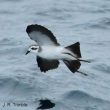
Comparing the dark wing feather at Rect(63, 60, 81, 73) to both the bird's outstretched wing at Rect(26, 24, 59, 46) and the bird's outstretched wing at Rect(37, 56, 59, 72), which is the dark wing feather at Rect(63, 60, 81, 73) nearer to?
the bird's outstretched wing at Rect(37, 56, 59, 72)

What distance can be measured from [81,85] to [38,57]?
4.69 ft

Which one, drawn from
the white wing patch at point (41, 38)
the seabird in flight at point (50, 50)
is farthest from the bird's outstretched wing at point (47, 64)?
the white wing patch at point (41, 38)

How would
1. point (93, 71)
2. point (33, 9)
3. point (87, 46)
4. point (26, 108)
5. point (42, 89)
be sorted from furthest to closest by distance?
1. point (33, 9)
2. point (87, 46)
3. point (93, 71)
4. point (42, 89)
5. point (26, 108)

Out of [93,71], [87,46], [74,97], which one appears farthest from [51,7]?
[74,97]

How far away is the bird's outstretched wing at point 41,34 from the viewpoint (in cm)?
1062

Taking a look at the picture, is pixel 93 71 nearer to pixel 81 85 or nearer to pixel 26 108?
pixel 81 85

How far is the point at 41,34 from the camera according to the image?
10.8 metres

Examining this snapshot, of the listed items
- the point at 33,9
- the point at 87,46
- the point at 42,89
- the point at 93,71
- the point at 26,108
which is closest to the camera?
the point at 26,108

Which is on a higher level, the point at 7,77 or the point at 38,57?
the point at 38,57

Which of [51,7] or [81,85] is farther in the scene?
[51,7]

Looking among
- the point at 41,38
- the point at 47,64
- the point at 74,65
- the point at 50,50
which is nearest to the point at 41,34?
the point at 41,38

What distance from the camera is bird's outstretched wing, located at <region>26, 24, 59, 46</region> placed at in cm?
1062

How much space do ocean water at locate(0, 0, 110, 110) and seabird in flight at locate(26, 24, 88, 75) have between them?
0.70m

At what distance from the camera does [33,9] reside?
17.8 metres
